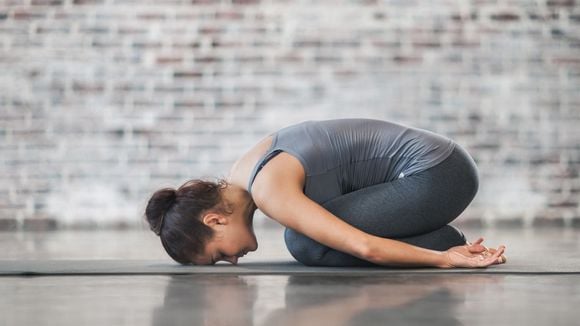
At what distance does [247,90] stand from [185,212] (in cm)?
347

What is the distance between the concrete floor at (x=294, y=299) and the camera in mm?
1625

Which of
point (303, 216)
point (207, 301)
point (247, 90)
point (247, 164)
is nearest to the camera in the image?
point (207, 301)

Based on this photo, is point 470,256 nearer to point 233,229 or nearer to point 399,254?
point 399,254

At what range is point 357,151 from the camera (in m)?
2.62

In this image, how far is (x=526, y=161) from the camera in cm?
591

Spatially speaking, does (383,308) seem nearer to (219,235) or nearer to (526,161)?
(219,235)

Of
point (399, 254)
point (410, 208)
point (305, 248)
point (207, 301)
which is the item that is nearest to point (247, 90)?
point (305, 248)

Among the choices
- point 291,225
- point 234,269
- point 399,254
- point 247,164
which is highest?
point 247,164

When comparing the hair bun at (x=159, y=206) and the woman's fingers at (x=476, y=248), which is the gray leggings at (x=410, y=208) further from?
the hair bun at (x=159, y=206)

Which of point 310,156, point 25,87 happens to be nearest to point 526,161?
point 25,87

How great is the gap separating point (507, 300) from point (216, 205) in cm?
91

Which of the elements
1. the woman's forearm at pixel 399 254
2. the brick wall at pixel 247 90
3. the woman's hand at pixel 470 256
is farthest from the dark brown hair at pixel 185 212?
the brick wall at pixel 247 90

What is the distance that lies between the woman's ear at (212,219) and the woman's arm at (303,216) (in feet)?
0.53

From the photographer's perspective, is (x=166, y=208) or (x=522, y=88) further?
(x=522, y=88)
